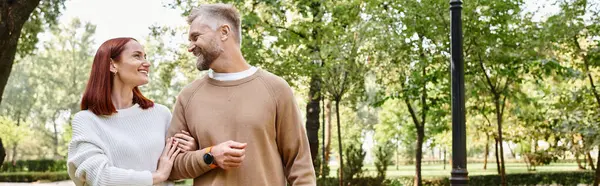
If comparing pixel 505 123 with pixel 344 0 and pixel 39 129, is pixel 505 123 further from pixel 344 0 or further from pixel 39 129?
pixel 39 129

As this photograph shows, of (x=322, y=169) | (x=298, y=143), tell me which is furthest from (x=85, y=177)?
(x=322, y=169)

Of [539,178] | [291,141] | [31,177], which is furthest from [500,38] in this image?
[31,177]

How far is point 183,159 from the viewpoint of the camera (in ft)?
8.38

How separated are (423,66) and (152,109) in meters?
11.4

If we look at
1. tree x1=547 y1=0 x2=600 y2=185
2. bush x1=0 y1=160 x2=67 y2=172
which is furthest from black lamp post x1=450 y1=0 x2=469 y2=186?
bush x1=0 y1=160 x2=67 y2=172

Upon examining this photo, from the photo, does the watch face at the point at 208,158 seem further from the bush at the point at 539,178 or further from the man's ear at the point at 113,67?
the bush at the point at 539,178

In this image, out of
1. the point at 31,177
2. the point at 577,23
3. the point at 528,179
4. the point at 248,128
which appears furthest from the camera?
the point at 31,177

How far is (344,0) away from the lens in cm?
1395

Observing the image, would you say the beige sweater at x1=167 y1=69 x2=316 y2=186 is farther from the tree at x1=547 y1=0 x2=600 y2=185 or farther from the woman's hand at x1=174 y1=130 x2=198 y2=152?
the tree at x1=547 y1=0 x2=600 y2=185

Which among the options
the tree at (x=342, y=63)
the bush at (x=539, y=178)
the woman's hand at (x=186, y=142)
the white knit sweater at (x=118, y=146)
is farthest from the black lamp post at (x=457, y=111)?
the bush at (x=539, y=178)

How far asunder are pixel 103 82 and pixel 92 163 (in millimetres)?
352

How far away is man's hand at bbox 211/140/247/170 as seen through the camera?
2414 millimetres

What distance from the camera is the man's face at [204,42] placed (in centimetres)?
254

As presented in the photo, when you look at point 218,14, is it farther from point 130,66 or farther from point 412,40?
point 412,40
